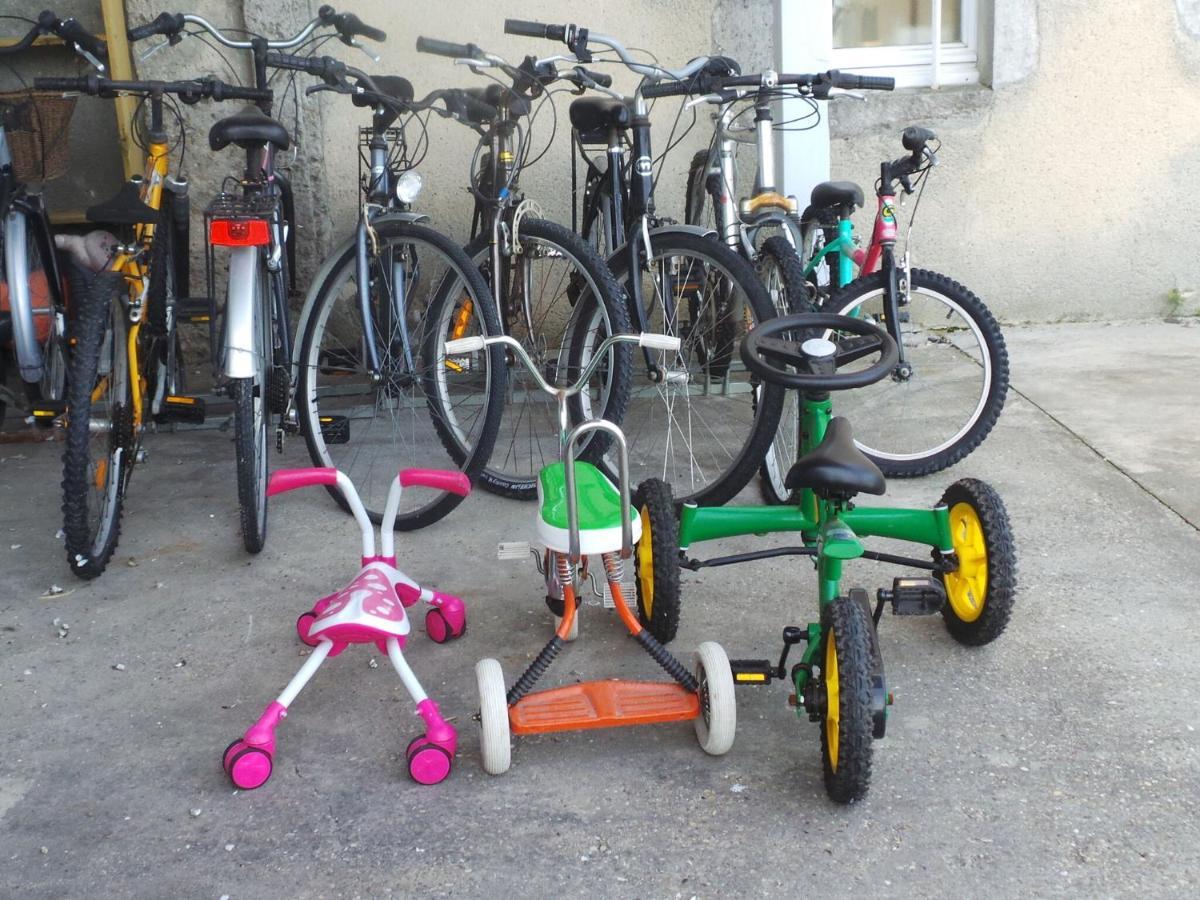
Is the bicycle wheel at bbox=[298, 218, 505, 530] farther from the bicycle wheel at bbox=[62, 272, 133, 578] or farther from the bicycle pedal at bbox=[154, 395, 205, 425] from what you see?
the bicycle wheel at bbox=[62, 272, 133, 578]

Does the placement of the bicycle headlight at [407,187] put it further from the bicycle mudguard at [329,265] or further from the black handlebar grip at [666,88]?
the black handlebar grip at [666,88]

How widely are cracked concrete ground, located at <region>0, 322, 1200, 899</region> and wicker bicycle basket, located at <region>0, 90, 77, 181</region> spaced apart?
1.27 meters

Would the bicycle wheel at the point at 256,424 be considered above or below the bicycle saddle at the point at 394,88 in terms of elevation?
below

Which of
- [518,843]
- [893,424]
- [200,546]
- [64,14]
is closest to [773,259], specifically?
[893,424]

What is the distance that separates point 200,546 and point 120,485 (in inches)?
11.5

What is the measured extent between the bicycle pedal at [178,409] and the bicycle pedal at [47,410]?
0.28 metres

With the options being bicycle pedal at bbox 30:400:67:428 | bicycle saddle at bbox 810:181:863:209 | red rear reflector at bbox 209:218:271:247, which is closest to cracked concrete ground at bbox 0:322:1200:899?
bicycle pedal at bbox 30:400:67:428

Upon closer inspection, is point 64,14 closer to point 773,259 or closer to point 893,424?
point 773,259

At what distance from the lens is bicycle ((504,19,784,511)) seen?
3.78 m

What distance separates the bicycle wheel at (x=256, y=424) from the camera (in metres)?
3.50

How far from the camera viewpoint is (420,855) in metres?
2.31

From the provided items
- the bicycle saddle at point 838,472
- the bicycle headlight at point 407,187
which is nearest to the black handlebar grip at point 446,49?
the bicycle headlight at point 407,187

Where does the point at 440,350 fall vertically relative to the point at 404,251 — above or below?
below

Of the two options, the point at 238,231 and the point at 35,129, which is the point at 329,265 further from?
the point at 35,129
